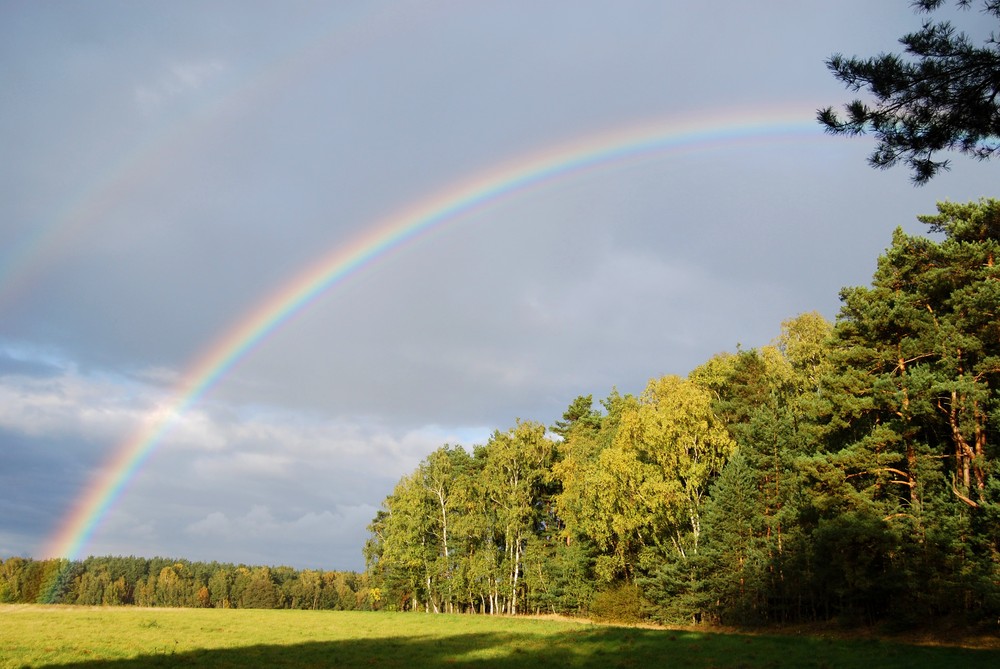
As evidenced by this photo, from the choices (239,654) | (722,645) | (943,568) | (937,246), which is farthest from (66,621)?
(937,246)

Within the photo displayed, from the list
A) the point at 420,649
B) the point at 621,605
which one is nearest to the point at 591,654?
the point at 420,649

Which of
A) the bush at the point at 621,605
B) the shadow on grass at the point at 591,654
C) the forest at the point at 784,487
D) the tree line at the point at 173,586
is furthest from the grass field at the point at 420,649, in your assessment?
the tree line at the point at 173,586

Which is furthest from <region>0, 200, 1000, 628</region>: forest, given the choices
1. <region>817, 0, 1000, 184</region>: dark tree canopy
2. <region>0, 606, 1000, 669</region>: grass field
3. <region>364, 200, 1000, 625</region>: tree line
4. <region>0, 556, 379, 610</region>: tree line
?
<region>0, 556, 379, 610</region>: tree line

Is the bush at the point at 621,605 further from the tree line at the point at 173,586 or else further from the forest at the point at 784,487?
the tree line at the point at 173,586

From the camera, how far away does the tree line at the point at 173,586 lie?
149 metres

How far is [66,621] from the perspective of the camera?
39.6 metres

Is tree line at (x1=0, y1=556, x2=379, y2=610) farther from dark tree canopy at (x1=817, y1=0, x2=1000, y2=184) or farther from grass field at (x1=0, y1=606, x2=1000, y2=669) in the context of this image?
dark tree canopy at (x1=817, y1=0, x2=1000, y2=184)

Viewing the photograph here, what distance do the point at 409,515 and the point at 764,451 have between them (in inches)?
1750

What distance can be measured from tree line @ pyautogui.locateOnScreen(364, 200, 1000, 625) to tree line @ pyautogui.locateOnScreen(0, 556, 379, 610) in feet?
299

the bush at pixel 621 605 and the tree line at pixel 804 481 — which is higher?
Answer: the tree line at pixel 804 481

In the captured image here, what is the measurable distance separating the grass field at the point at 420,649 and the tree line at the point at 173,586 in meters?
116

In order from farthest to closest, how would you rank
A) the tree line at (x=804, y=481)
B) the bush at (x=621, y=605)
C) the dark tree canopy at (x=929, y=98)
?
the bush at (x=621, y=605) < the tree line at (x=804, y=481) < the dark tree canopy at (x=929, y=98)

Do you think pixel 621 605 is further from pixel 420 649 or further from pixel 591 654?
pixel 591 654

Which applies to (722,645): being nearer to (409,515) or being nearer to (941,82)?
(941,82)
